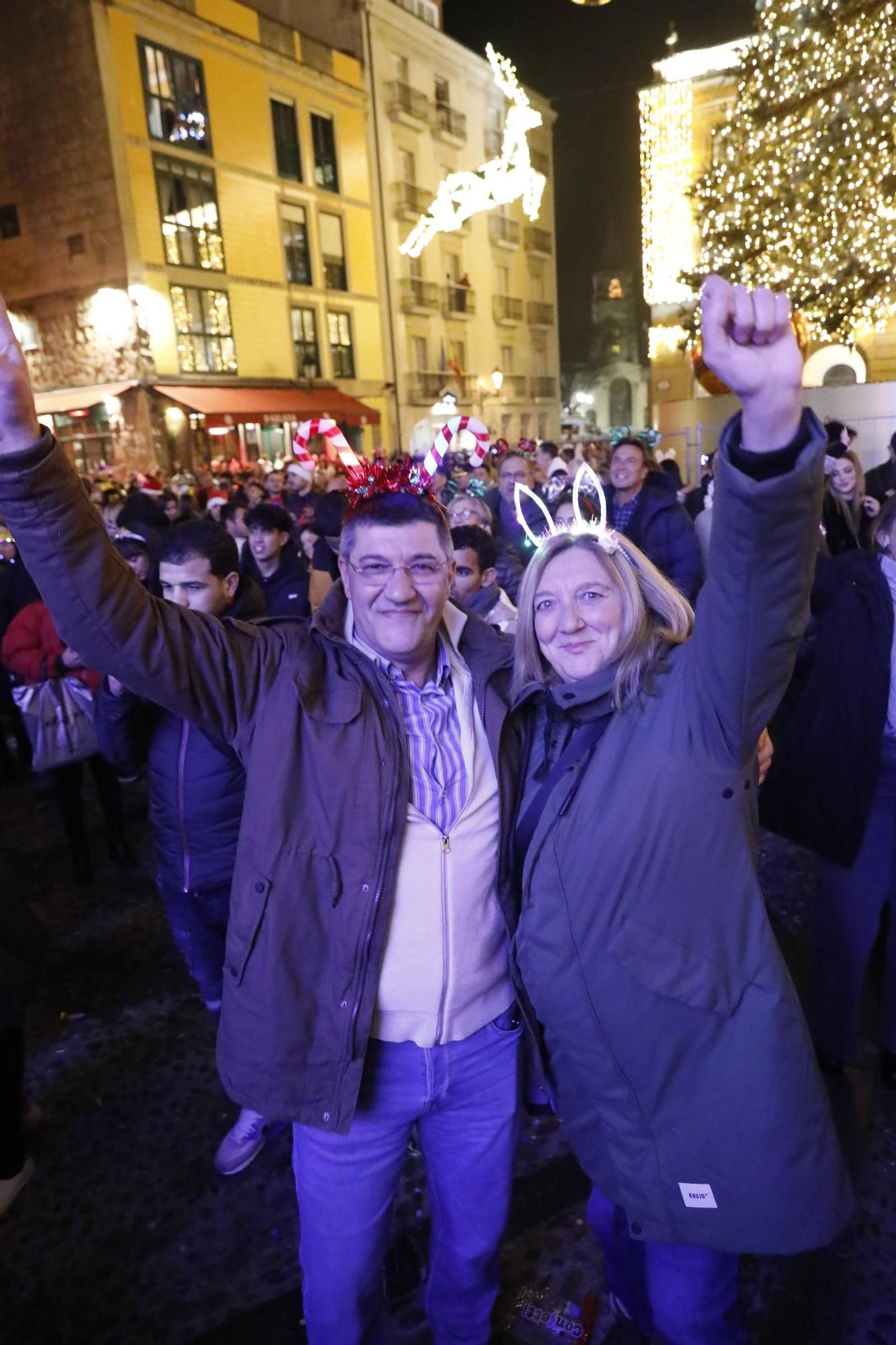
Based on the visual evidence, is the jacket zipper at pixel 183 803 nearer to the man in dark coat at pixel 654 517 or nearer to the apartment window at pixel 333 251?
the man in dark coat at pixel 654 517

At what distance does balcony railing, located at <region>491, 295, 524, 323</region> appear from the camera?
32406 mm

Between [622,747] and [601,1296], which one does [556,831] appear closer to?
[622,747]

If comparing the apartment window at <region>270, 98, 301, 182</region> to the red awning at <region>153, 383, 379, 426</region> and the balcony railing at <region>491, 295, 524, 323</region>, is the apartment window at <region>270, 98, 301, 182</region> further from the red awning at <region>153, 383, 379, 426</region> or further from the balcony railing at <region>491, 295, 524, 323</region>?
the balcony railing at <region>491, 295, 524, 323</region>

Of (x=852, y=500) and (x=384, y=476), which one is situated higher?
(x=384, y=476)

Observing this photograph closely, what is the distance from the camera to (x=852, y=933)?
2939 millimetres

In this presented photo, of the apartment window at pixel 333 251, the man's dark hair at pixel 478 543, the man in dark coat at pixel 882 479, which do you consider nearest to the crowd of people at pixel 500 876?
the man's dark hair at pixel 478 543

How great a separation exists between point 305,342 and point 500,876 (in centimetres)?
2442

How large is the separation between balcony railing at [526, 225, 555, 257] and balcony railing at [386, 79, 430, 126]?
314 inches

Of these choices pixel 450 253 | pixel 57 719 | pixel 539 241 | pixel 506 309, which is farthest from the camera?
pixel 539 241

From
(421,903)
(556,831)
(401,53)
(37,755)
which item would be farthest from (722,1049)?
(401,53)

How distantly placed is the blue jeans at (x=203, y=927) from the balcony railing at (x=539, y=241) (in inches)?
1439

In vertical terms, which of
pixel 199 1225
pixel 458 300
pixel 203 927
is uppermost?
pixel 458 300

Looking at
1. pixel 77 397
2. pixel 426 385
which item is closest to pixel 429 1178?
pixel 77 397

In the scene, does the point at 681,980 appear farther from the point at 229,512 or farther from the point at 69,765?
the point at 229,512
